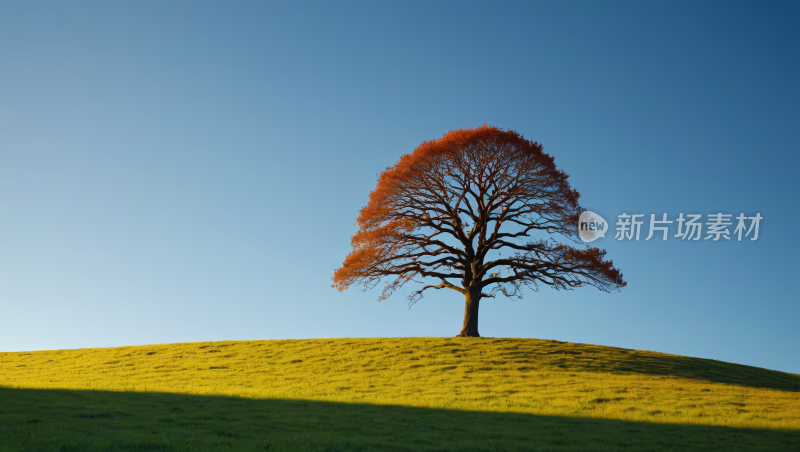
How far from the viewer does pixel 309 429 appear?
1373cm

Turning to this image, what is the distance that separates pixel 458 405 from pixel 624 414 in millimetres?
5171

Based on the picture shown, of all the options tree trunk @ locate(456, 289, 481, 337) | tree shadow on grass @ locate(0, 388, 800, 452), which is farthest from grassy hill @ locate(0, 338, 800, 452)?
tree trunk @ locate(456, 289, 481, 337)

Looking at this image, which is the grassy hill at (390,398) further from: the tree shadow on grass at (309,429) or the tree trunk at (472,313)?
the tree trunk at (472,313)

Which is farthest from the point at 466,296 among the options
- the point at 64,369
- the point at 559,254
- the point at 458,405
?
the point at 64,369

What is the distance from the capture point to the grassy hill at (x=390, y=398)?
12.7 m

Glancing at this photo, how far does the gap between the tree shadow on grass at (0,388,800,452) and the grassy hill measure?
0.18 feet

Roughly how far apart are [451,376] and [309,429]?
1116 centimetres

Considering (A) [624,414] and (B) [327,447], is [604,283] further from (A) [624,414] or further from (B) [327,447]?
(B) [327,447]

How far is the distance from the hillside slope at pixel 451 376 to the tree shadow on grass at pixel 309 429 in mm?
1639

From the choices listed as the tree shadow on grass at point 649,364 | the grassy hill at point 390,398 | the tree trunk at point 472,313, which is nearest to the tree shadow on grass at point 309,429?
the grassy hill at point 390,398

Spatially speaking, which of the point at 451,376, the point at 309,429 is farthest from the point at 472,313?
the point at 309,429

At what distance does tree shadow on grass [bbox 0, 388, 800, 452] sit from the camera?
454 inches

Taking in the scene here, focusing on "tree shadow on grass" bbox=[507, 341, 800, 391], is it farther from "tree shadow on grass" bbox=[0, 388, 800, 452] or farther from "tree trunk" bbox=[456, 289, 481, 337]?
"tree shadow on grass" bbox=[0, 388, 800, 452]

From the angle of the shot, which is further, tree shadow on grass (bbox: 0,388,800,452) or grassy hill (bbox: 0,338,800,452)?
grassy hill (bbox: 0,338,800,452)
